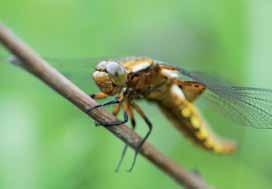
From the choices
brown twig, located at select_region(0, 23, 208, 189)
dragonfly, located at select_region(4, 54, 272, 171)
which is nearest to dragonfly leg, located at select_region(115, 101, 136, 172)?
dragonfly, located at select_region(4, 54, 272, 171)

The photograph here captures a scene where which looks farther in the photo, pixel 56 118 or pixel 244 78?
pixel 244 78

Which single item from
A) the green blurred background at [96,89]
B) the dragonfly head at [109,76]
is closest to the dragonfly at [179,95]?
the dragonfly head at [109,76]

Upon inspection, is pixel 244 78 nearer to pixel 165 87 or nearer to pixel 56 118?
pixel 165 87

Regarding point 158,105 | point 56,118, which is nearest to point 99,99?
point 56,118

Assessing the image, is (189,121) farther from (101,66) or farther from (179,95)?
(101,66)

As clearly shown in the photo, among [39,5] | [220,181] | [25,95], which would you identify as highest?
[39,5]

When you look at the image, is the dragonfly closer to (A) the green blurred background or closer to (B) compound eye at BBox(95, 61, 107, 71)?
(B) compound eye at BBox(95, 61, 107, 71)

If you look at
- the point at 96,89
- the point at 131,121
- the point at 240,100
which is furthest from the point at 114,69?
the point at 240,100
